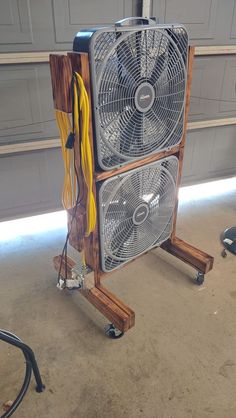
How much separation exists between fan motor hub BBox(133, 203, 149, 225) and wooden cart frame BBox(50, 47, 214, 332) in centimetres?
22

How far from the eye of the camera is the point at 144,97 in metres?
1.33

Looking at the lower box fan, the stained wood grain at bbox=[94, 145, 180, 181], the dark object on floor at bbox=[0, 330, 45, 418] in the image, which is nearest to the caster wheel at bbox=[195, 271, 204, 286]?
the lower box fan

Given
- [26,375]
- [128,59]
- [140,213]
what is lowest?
[26,375]

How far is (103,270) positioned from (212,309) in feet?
2.00

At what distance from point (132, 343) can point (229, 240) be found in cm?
105

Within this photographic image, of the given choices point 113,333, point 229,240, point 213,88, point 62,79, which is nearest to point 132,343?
point 113,333

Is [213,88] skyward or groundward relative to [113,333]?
skyward

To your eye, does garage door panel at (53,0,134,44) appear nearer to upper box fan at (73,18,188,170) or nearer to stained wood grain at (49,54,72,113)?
upper box fan at (73,18,188,170)

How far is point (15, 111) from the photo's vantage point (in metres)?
2.00

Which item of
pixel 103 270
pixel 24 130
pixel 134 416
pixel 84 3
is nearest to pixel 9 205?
pixel 24 130

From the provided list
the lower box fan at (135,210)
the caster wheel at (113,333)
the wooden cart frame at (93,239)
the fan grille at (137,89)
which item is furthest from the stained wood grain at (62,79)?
the caster wheel at (113,333)

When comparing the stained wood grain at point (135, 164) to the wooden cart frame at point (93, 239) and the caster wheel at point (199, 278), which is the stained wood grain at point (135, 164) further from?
the caster wheel at point (199, 278)

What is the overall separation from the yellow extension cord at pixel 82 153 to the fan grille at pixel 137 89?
6cm

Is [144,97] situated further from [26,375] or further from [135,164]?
[26,375]
